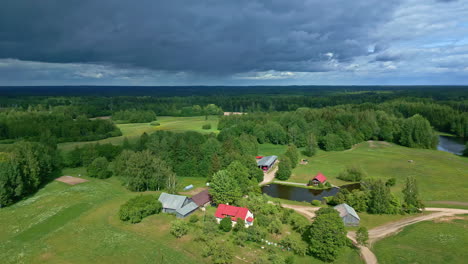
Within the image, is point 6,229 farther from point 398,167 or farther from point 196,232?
point 398,167

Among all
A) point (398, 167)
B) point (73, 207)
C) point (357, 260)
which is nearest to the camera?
point (357, 260)

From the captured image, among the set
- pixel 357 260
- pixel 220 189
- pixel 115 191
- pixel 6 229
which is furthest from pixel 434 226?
pixel 6 229

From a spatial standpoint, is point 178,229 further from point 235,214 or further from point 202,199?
point 202,199

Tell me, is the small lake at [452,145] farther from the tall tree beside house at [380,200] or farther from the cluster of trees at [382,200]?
the tall tree beside house at [380,200]

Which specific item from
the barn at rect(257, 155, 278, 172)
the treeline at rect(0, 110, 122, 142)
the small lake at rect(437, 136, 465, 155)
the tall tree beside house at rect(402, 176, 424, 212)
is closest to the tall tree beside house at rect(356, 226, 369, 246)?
the tall tree beside house at rect(402, 176, 424, 212)

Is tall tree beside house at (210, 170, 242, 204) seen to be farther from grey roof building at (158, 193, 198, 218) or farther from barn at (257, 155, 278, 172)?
barn at (257, 155, 278, 172)
